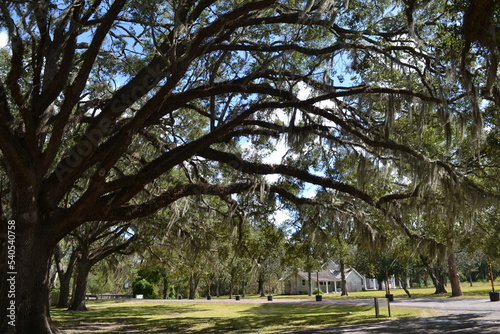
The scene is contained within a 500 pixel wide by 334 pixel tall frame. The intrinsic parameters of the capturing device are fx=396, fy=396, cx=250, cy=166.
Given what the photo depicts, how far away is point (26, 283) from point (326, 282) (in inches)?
2218


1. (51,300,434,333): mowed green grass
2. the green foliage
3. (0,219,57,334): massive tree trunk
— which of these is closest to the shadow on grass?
(51,300,434,333): mowed green grass

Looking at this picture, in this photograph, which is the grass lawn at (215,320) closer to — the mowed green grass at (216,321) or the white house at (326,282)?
the mowed green grass at (216,321)

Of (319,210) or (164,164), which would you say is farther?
(319,210)

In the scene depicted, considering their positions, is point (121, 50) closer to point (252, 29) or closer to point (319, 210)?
point (252, 29)

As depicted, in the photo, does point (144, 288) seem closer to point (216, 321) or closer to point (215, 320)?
point (215, 320)

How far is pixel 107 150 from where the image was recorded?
26.1ft

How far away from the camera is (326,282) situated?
59.5 meters

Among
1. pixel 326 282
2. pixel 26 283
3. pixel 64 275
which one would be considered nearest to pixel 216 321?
pixel 26 283

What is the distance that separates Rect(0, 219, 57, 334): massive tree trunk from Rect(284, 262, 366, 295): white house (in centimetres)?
4656

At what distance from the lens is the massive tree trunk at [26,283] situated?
7383 mm

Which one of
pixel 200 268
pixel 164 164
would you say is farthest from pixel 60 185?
pixel 200 268

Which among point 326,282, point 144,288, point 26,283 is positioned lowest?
point 326,282

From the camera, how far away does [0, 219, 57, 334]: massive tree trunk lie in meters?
7.38

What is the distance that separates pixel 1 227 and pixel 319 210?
9.14 meters
